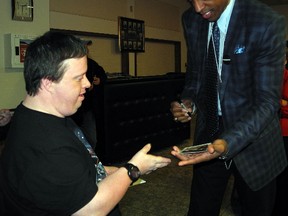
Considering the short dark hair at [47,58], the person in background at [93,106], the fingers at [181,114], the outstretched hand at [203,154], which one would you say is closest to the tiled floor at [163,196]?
the person in background at [93,106]

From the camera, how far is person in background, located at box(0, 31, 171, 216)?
1036 millimetres

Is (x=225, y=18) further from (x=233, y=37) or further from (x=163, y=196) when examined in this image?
(x=163, y=196)

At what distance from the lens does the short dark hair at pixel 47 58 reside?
43.4 inches

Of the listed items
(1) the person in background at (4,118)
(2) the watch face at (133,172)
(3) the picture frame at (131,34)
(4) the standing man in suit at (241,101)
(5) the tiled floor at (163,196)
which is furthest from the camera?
(3) the picture frame at (131,34)

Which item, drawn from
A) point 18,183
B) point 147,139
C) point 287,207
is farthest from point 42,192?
point 147,139

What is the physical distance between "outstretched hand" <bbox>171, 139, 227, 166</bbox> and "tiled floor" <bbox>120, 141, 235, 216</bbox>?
5.33 ft

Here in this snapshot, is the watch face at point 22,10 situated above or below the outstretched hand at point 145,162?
above

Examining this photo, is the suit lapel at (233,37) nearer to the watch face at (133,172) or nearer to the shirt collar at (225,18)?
the shirt collar at (225,18)

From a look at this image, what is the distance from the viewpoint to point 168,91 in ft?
15.0

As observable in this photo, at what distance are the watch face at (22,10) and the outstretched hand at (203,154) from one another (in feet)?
8.26

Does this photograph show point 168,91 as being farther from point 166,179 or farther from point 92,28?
point 92,28

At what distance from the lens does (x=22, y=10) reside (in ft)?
10.8

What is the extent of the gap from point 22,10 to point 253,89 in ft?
8.38

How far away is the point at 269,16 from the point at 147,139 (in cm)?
307
